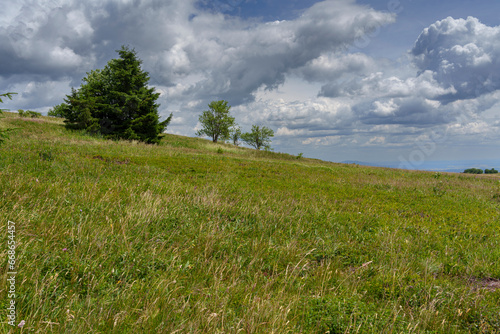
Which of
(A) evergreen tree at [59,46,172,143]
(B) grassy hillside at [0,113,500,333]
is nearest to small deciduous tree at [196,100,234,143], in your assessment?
(A) evergreen tree at [59,46,172,143]

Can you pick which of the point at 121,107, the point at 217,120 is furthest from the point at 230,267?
the point at 217,120

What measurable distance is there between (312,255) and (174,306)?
3.62 metres

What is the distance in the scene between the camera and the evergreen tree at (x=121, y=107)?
3241 centimetres

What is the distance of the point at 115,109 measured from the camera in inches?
1275

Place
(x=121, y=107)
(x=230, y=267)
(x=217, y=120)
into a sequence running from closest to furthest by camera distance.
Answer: (x=230, y=267), (x=121, y=107), (x=217, y=120)

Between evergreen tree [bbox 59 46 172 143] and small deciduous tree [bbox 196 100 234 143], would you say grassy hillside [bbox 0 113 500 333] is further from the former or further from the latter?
small deciduous tree [bbox 196 100 234 143]

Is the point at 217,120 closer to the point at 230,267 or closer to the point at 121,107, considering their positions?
the point at 121,107

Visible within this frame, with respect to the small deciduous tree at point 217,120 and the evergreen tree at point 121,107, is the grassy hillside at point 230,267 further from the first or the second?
the small deciduous tree at point 217,120

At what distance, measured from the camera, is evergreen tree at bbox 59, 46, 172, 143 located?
3241 centimetres

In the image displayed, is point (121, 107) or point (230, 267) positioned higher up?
point (121, 107)

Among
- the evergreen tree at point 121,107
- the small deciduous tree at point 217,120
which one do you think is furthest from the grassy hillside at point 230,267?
the small deciduous tree at point 217,120

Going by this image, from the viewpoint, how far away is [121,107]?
32.9m

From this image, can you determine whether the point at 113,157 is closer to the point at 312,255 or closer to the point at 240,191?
the point at 240,191

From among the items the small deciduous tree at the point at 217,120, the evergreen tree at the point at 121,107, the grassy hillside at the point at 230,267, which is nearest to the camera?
the grassy hillside at the point at 230,267
